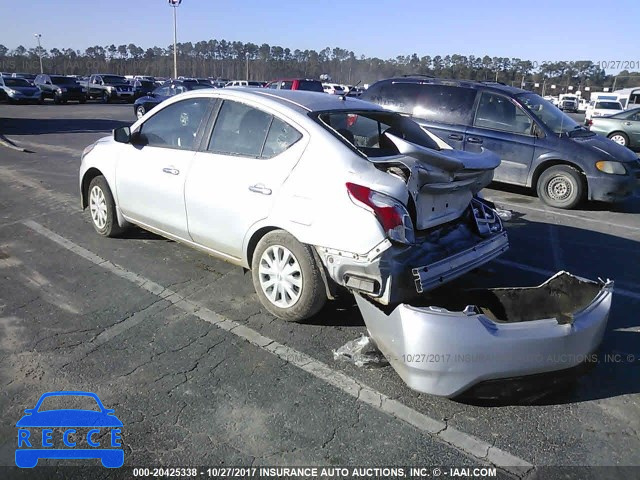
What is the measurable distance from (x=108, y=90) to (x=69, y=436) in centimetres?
3694

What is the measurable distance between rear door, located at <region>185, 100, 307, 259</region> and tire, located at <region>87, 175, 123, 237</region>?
1514mm

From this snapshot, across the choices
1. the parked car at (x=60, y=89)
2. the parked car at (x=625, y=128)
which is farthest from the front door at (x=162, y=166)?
the parked car at (x=60, y=89)

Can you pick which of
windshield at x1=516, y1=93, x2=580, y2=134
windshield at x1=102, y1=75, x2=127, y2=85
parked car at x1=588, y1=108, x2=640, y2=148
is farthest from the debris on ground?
windshield at x1=102, y1=75, x2=127, y2=85

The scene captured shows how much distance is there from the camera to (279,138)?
402 centimetres

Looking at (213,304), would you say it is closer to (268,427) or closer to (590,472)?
(268,427)

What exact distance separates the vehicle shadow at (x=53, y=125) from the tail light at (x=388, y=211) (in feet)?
51.3

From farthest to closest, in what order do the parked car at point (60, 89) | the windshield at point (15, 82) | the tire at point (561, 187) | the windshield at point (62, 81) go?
the windshield at point (62, 81), the parked car at point (60, 89), the windshield at point (15, 82), the tire at point (561, 187)

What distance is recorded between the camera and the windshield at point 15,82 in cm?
2973

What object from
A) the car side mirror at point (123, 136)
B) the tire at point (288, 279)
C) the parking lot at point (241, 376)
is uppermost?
the car side mirror at point (123, 136)

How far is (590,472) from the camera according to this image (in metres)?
2.58

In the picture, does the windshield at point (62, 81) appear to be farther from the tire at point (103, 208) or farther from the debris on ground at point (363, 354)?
the debris on ground at point (363, 354)

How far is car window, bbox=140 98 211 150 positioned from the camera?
A: 4711 mm

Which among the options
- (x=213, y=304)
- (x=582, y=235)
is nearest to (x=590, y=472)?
(x=213, y=304)

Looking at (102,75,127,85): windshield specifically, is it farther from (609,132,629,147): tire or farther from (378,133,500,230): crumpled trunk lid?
(378,133,500,230): crumpled trunk lid
